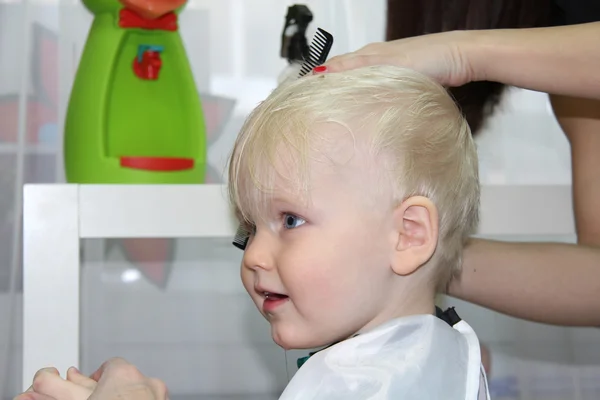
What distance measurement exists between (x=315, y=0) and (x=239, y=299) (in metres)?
0.61

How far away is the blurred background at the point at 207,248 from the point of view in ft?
5.25

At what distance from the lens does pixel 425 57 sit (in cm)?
84

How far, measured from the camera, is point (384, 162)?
0.75m

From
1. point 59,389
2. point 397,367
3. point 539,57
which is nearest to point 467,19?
point 539,57

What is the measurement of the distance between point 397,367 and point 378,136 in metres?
0.20

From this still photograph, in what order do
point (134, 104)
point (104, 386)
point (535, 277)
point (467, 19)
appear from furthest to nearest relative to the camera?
1. point (467, 19)
2. point (134, 104)
3. point (535, 277)
4. point (104, 386)

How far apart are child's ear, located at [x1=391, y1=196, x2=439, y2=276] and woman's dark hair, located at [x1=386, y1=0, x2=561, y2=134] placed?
793 millimetres

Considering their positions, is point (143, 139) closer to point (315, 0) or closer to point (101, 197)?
point (101, 197)

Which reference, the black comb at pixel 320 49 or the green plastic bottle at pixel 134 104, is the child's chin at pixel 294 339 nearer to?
the black comb at pixel 320 49

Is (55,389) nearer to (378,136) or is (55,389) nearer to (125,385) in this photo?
(125,385)

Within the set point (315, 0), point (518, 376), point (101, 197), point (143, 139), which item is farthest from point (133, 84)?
point (518, 376)

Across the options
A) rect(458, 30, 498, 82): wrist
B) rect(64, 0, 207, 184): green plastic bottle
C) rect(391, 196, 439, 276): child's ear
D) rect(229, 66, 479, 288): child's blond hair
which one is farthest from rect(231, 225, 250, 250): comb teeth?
rect(64, 0, 207, 184): green plastic bottle

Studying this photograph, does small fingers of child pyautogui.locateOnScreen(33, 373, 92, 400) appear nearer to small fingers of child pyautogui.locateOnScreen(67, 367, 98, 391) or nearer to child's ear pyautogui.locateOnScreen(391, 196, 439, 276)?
small fingers of child pyautogui.locateOnScreen(67, 367, 98, 391)

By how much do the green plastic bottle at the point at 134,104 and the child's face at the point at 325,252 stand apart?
0.57 metres
